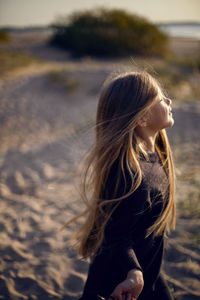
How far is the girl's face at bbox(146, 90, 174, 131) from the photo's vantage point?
1427mm

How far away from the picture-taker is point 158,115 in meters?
1.43

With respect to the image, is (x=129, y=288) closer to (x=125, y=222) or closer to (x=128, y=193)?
(x=125, y=222)

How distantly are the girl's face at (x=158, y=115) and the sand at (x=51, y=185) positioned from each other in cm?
49

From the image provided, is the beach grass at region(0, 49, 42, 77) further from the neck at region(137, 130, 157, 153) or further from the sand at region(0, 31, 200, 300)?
the neck at region(137, 130, 157, 153)

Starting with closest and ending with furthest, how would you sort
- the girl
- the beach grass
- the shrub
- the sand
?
1. the girl
2. the sand
3. the beach grass
4. the shrub

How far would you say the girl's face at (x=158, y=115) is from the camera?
1.43 metres

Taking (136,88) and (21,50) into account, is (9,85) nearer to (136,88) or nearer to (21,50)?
(136,88)

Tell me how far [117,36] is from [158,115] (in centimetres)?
1389

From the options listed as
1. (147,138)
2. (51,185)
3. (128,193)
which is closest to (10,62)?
(51,185)

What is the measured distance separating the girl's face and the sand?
1.61 feet

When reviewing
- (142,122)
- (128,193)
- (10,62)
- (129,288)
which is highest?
(142,122)

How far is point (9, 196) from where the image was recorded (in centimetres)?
365

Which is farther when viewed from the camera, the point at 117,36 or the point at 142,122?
the point at 117,36

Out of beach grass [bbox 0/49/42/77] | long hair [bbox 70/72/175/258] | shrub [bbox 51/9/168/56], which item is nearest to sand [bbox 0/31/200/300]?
long hair [bbox 70/72/175/258]
